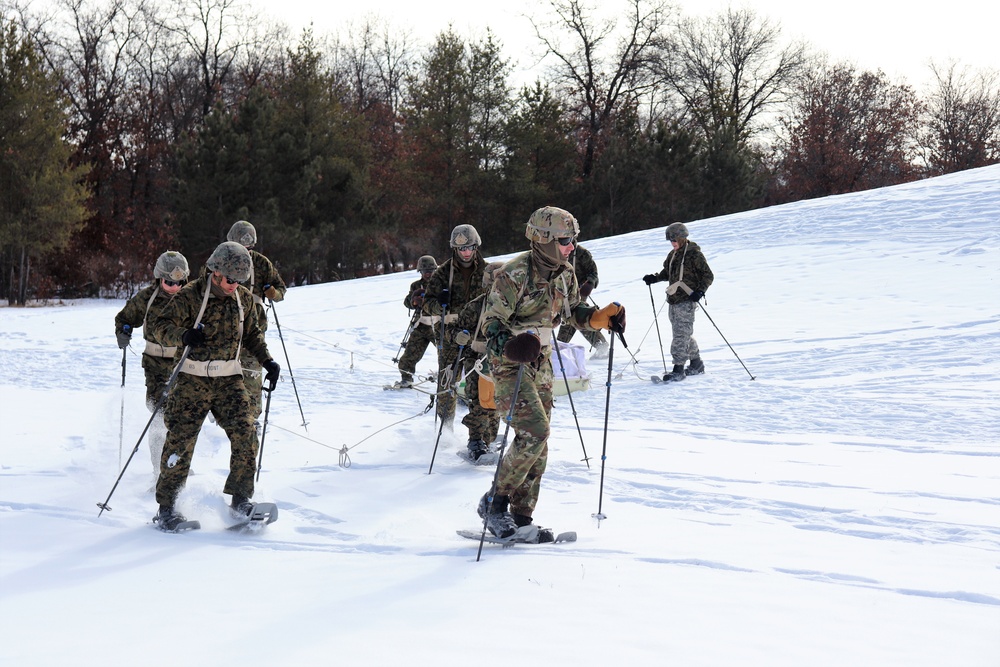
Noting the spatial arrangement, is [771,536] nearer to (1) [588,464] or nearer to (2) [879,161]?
(1) [588,464]

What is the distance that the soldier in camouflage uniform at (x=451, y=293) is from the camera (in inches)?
321

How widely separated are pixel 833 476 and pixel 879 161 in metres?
37.8

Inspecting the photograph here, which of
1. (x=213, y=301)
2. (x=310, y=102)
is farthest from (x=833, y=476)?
(x=310, y=102)

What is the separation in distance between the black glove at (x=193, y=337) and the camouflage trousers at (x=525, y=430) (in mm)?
1656

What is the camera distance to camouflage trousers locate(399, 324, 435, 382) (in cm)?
1055

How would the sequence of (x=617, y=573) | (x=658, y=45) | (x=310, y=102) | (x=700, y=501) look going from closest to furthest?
(x=617, y=573) < (x=700, y=501) < (x=310, y=102) < (x=658, y=45)

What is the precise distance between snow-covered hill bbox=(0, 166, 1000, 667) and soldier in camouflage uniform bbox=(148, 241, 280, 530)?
326mm

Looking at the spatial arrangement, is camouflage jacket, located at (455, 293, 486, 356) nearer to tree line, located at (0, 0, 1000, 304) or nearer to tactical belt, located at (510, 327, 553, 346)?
tactical belt, located at (510, 327, 553, 346)

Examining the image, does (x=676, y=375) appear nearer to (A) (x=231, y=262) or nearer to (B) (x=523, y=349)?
(B) (x=523, y=349)

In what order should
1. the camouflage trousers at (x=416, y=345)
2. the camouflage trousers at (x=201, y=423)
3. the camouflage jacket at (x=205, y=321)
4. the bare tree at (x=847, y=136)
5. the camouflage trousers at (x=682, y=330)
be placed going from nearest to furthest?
1. the camouflage jacket at (x=205, y=321)
2. the camouflage trousers at (x=201, y=423)
3. the camouflage trousers at (x=416, y=345)
4. the camouflage trousers at (x=682, y=330)
5. the bare tree at (x=847, y=136)

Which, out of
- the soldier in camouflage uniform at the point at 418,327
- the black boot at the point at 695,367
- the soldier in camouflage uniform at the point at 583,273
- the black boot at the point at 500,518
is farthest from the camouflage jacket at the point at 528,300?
the black boot at the point at 695,367

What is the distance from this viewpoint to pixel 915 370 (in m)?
11.3

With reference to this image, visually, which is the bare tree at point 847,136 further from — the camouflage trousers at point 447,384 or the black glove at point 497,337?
the black glove at point 497,337

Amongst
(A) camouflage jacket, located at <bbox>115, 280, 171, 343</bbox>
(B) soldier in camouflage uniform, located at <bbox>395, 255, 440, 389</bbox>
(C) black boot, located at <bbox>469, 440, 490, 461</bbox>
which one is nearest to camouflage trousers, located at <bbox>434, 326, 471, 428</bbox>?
(C) black boot, located at <bbox>469, 440, 490, 461</bbox>
